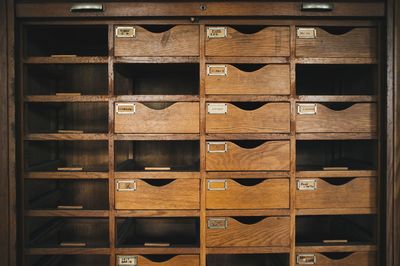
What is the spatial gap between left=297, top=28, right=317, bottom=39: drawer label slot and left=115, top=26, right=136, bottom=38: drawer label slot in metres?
0.88

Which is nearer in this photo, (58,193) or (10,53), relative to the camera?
(10,53)

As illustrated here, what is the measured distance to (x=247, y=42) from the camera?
1.62 metres

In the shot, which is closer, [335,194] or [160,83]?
[335,194]

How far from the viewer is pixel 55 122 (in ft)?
6.77

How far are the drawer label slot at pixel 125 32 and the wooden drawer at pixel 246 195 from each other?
2.89 feet

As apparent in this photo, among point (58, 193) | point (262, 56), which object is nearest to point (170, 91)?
point (262, 56)

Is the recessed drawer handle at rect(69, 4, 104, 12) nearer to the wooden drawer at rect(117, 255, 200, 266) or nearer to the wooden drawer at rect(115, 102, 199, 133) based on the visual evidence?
the wooden drawer at rect(115, 102, 199, 133)

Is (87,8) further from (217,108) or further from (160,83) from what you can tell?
(217,108)

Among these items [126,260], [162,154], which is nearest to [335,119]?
[162,154]

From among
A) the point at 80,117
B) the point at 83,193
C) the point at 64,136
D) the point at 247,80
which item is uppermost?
the point at 247,80

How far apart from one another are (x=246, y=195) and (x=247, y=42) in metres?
0.82

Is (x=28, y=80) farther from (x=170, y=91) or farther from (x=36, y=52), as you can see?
(x=170, y=91)

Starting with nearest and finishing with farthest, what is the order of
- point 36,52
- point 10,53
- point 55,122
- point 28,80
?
point 10,53 → point 28,80 → point 36,52 → point 55,122

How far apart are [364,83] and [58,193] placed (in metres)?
2.10
